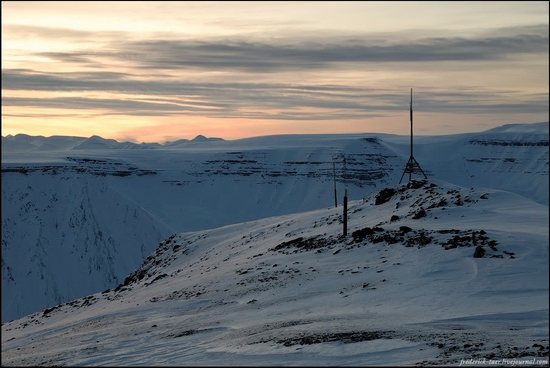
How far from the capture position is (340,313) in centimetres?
1494

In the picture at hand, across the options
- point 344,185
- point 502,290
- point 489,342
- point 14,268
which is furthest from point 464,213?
point 344,185

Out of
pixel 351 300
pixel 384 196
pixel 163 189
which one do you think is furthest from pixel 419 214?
pixel 163 189

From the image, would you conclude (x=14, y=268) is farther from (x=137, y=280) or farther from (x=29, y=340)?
(x=29, y=340)

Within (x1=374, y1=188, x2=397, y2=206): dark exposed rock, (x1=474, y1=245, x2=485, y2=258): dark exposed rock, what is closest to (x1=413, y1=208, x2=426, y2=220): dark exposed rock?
(x1=374, y1=188, x2=397, y2=206): dark exposed rock

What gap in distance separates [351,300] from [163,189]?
10731 centimetres

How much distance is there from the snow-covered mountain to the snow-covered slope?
86.9 ft

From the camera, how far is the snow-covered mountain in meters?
78.5

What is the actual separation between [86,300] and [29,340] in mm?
8758

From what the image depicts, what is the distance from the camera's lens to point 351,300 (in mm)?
16547

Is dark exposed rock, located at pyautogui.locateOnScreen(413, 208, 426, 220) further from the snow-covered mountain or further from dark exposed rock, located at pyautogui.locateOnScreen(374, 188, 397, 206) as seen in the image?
the snow-covered mountain

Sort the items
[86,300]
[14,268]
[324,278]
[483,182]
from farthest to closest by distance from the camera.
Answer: [483,182], [14,268], [86,300], [324,278]


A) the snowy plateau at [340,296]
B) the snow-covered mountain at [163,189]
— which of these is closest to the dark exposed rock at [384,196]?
the snowy plateau at [340,296]

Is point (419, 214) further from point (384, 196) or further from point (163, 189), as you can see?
point (163, 189)

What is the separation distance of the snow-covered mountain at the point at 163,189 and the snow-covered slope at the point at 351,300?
26497mm
